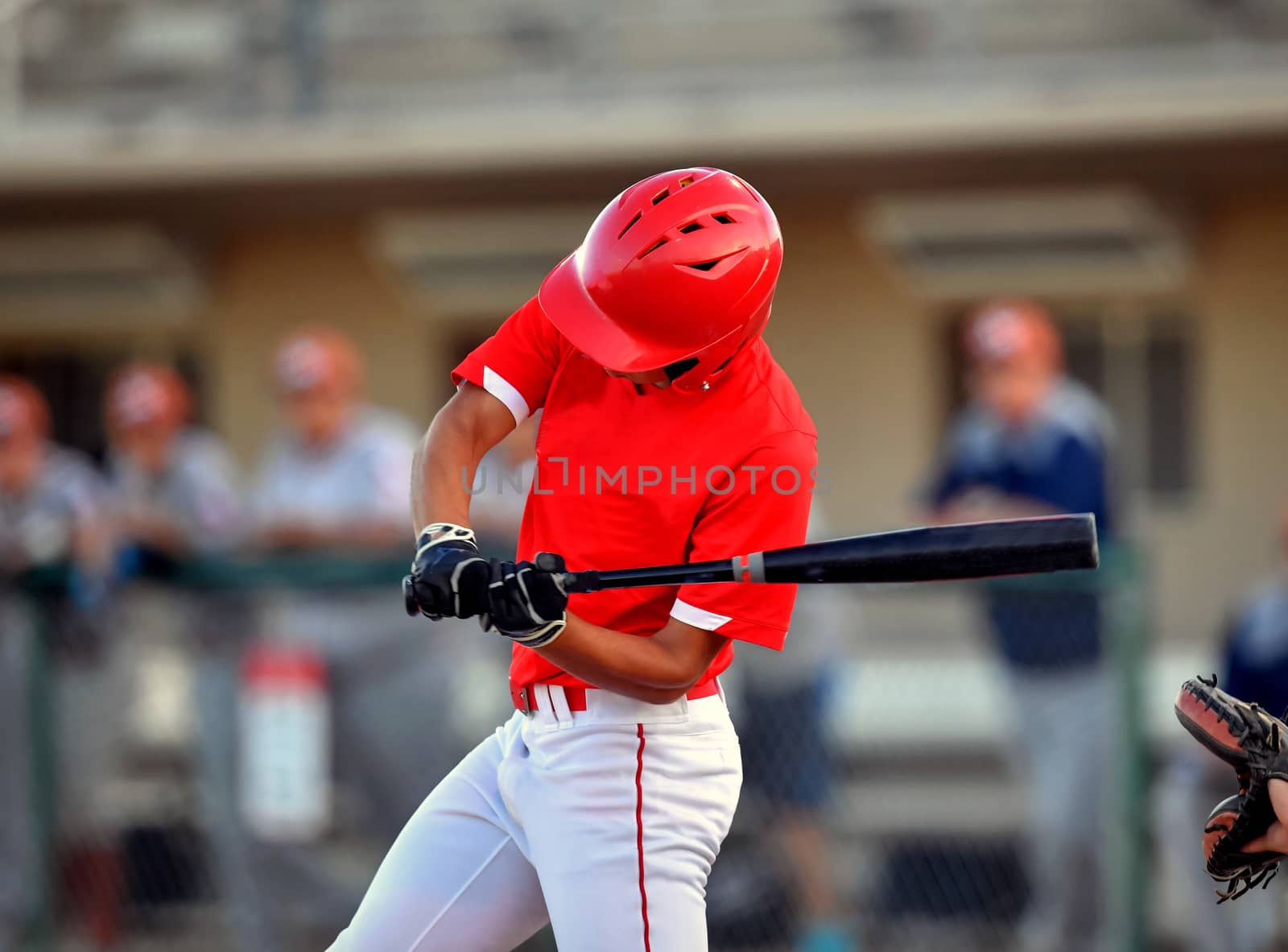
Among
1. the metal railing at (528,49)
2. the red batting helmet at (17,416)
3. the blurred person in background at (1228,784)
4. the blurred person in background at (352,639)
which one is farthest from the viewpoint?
the metal railing at (528,49)

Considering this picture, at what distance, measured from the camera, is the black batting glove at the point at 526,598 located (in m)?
2.46

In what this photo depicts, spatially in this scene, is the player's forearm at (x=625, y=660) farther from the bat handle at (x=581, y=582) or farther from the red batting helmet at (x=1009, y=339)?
the red batting helmet at (x=1009, y=339)

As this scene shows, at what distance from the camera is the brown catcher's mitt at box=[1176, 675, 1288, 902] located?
98.7 inches

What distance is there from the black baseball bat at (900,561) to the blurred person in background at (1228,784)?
2.77 metres

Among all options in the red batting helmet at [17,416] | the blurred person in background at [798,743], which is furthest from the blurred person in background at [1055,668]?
the red batting helmet at [17,416]

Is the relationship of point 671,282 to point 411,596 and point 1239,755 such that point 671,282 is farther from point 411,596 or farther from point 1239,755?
point 1239,755

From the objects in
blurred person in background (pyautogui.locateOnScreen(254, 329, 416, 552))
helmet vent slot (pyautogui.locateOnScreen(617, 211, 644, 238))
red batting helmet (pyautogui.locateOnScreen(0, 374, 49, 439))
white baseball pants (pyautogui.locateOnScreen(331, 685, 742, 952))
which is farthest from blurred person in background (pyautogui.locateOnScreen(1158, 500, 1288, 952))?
red batting helmet (pyautogui.locateOnScreen(0, 374, 49, 439))

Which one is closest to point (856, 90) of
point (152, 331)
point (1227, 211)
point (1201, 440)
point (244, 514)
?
point (1227, 211)

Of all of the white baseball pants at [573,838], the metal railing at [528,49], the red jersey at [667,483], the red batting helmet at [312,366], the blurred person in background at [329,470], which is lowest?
the white baseball pants at [573,838]

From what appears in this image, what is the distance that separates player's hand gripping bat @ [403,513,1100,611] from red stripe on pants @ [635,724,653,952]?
0.34m

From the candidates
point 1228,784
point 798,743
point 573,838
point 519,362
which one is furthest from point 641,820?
point 1228,784

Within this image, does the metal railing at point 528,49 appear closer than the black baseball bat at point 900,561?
No

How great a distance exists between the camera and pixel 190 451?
631cm

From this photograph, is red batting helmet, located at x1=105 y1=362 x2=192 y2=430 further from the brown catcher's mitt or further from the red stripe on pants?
the brown catcher's mitt
